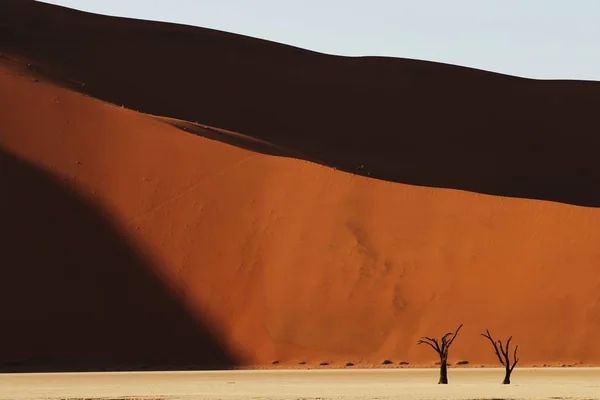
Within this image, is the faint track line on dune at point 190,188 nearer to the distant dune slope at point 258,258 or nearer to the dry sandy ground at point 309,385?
the distant dune slope at point 258,258

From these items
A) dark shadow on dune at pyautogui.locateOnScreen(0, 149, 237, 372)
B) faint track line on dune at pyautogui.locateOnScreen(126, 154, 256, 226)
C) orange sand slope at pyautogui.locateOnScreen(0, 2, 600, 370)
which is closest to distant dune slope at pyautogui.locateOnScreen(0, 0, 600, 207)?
faint track line on dune at pyautogui.locateOnScreen(126, 154, 256, 226)

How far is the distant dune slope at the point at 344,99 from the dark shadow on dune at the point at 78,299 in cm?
1285

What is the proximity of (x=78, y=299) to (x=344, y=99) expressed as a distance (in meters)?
30.1

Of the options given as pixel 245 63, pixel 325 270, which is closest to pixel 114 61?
pixel 245 63

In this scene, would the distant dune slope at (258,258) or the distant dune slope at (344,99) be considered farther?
the distant dune slope at (344,99)

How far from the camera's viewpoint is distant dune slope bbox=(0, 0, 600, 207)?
57625 mm

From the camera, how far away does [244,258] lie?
40406 millimetres

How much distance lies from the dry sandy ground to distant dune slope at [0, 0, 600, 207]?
1874 centimetres

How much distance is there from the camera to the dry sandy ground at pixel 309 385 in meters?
24.7

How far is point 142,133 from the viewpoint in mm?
45469

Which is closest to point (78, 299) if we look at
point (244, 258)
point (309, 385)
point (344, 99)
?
point (244, 258)

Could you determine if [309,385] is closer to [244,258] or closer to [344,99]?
[244,258]

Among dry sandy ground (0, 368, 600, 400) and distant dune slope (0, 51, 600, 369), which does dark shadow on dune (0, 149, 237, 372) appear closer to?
distant dune slope (0, 51, 600, 369)

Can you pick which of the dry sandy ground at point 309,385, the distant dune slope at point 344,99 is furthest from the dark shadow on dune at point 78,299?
the distant dune slope at point 344,99
